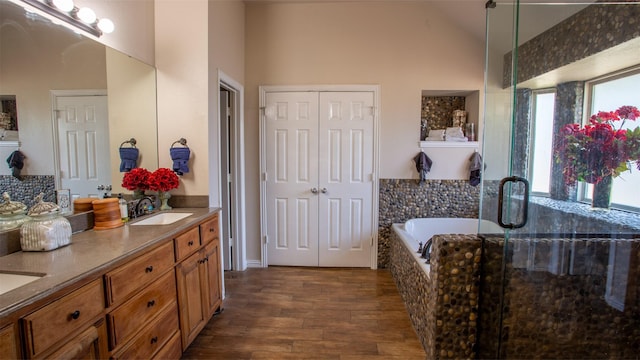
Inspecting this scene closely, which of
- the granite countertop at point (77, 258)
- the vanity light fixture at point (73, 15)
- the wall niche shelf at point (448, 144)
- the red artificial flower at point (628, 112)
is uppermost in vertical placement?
the vanity light fixture at point (73, 15)

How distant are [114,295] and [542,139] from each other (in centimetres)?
263

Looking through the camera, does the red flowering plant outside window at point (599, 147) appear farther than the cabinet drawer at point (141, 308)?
Yes

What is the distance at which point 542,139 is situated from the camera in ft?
6.16

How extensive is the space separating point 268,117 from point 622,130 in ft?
9.86

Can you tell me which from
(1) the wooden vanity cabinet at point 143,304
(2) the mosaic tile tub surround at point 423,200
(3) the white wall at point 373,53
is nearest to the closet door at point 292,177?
(3) the white wall at point 373,53

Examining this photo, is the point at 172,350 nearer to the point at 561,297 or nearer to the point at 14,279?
the point at 14,279

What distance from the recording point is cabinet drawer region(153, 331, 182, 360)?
5.13 ft

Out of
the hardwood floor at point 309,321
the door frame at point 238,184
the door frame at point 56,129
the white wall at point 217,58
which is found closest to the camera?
the door frame at point 56,129

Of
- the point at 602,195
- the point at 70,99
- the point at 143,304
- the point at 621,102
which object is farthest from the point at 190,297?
the point at 621,102

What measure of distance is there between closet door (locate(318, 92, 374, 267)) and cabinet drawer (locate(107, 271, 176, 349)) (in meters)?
1.94

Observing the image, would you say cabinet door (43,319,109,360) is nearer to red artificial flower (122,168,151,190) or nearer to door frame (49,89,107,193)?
door frame (49,89,107,193)

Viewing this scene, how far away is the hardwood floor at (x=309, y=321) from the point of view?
6.39 feet

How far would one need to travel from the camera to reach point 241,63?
3.16 metres

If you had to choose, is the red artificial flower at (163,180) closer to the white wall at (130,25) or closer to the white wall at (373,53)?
the white wall at (130,25)
